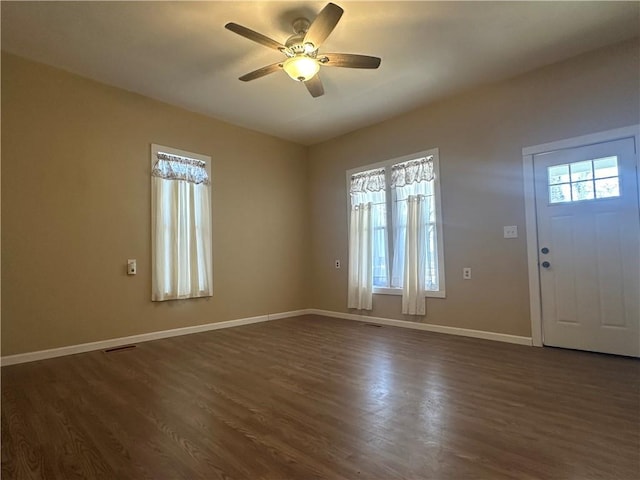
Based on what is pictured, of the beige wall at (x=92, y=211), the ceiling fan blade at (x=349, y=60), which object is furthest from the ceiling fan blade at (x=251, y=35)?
the beige wall at (x=92, y=211)

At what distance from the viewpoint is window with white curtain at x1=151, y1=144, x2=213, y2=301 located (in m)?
4.10

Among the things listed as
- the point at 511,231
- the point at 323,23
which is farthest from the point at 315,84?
the point at 511,231

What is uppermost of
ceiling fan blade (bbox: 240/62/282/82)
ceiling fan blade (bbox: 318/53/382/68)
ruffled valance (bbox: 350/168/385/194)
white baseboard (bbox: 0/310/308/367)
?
ceiling fan blade (bbox: 240/62/282/82)

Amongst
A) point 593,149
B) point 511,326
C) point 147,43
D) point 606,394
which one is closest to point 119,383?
point 147,43

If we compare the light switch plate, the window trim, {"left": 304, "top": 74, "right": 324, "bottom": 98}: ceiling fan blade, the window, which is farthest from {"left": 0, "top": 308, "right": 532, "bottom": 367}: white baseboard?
{"left": 304, "top": 74, "right": 324, "bottom": 98}: ceiling fan blade

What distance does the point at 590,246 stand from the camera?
10.7 ft

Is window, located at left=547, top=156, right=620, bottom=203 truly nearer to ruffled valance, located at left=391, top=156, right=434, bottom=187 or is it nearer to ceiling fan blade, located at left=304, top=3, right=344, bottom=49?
ruffled valance, located at left=391, top=156, right=434, bottom=187

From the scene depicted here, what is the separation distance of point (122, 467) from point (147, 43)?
322 cm

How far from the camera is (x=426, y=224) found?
4391 mm

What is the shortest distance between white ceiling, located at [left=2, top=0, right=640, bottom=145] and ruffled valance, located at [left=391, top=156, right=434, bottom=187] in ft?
2.63

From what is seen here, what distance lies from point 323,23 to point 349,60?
1.54 feet

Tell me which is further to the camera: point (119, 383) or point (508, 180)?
point (508, 180)

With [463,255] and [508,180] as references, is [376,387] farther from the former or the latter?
[508,180]

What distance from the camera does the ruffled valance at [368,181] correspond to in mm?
4918
